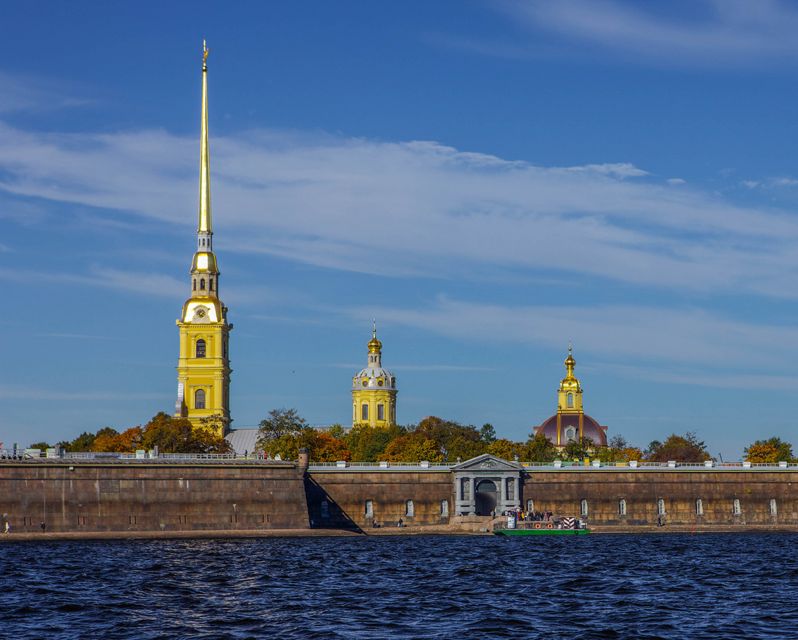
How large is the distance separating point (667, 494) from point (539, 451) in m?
31.8

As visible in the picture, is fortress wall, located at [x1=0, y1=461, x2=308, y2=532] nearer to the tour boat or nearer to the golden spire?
the tour boat

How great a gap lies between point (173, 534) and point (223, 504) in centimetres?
513

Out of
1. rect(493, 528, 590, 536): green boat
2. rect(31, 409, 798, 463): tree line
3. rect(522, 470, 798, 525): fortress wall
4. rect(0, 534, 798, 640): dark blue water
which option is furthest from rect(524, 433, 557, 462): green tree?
rect(0, 534, 798, 640): dark blue water

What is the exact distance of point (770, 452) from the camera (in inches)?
6865

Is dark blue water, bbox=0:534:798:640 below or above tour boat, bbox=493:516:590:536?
below

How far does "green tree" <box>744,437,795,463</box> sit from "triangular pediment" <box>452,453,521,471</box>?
53033 millimetres

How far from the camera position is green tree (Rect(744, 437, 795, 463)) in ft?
565

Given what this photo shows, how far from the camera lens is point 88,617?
52.6 m

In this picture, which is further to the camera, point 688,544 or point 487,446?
point 487,446

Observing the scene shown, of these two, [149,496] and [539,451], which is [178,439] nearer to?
[149,496]

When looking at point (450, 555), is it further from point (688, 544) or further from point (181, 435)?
point (181, 435)

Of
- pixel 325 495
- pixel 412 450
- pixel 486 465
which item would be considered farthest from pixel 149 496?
pixel 412 450

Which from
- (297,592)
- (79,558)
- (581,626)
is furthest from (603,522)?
(581,626)

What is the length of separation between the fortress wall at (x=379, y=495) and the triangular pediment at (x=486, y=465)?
1.74m
